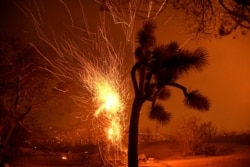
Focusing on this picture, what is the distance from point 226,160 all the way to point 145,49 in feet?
19.8

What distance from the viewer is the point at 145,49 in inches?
428

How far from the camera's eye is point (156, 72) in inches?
411

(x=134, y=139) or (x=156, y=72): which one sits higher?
(x=156, y=72)

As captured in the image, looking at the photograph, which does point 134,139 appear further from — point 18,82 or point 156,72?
point 18,82

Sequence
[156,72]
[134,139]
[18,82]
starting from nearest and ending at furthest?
[156,72], [134,139], [18,82]

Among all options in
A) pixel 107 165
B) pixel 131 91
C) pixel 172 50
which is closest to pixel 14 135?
pixel 107 165

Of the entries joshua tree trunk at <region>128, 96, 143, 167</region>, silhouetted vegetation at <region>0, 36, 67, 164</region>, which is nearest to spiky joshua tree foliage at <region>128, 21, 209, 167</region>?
joshua tree trunk at <region>128, 96, 143, 167</region>

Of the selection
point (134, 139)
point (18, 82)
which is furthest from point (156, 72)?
point (18, 82)

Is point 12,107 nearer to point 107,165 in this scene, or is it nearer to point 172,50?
point 107,165

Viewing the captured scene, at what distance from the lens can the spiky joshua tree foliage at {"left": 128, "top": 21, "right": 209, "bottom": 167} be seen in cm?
992

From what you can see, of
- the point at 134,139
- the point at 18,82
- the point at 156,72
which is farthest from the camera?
the point at 18,82

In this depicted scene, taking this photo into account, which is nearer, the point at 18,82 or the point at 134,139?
the point at 134,139

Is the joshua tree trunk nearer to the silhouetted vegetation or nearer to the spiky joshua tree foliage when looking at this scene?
the spiky joshua tree foliage

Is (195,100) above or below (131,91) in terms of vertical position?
below
